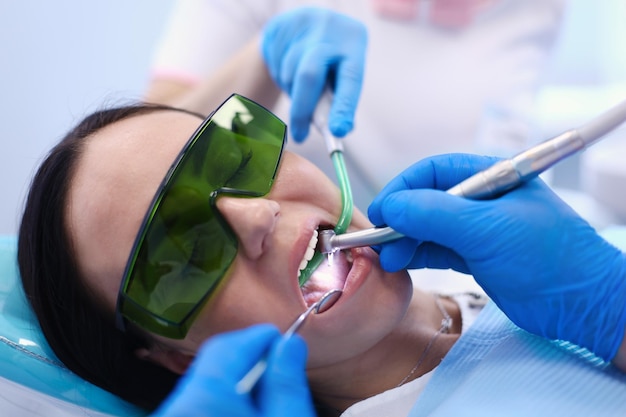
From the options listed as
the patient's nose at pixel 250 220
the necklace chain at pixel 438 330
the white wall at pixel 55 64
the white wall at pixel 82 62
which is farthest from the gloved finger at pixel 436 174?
the white wall at pixel 55 64

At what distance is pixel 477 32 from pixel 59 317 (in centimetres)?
141

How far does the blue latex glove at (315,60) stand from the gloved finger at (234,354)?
0.71m

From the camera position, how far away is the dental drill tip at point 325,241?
102 cm

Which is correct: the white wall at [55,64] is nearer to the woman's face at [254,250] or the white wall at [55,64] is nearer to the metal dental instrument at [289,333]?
the woman's face at [254,250]

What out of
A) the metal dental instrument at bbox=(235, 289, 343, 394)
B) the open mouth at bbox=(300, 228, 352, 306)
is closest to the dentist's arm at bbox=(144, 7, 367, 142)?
the open mouth at bbox=(300, 228, 352, 306)

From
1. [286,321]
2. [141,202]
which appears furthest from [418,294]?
[141,202]

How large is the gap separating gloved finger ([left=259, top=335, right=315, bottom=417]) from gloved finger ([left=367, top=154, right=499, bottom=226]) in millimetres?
339

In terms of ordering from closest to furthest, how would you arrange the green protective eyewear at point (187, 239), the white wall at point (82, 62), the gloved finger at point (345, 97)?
the green protective eyewear at point (187, 239), the gloved finger at point (345, 97), the white wall at point (82, 62)

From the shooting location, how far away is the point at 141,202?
1021 millimetres

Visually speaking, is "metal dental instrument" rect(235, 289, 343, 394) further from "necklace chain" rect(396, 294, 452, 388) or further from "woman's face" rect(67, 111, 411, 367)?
"necklace chain" rect(396, 294, 452, 388)

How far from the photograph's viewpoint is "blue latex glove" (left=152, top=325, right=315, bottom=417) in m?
0.66

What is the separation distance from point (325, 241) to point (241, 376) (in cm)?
36

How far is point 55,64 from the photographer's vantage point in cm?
226

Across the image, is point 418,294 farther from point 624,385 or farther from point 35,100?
A: point 35,100
